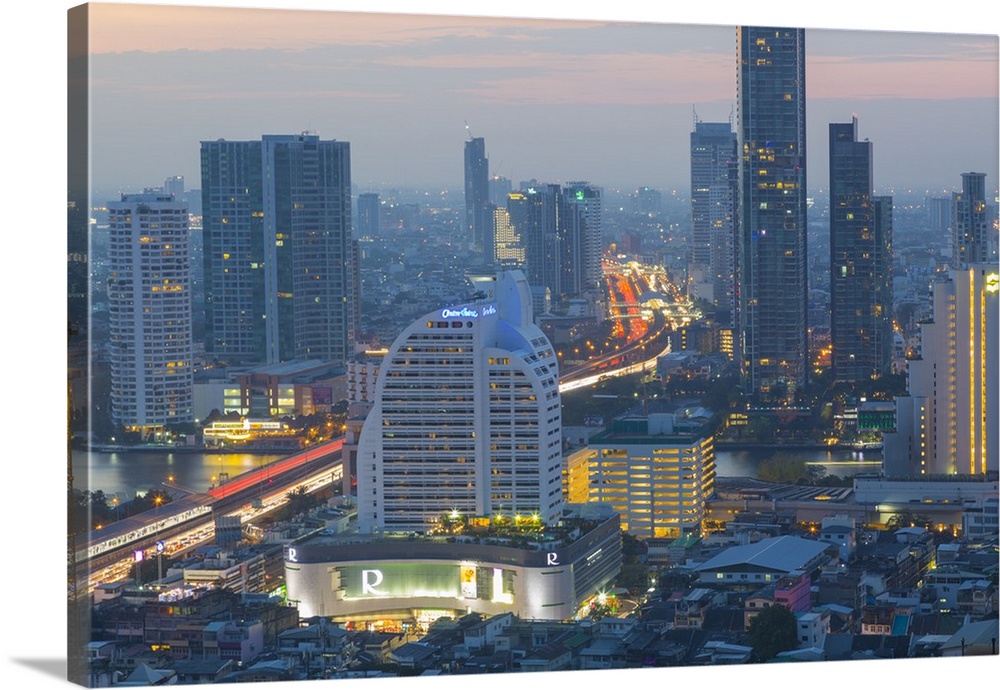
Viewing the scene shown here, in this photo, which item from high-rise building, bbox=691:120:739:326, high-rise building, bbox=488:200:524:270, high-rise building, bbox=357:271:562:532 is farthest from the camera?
high-rise building, bbox=691:120:739:326

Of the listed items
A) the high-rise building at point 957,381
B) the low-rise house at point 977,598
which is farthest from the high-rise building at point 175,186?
the low-rise house at point 977,598

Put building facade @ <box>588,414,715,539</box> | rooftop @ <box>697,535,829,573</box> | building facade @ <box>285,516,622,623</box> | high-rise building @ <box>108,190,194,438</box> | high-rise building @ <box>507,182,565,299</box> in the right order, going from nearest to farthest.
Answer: building facade @ <box>285,516,622,623</box>, rooftop @ <box>697,535,829,573</box>, high-rise building @ <box>108,190,194,438</box>, high-rise building @ <box>507,182,565,299</box>, building facade @ <box>588,414,715,539</box>

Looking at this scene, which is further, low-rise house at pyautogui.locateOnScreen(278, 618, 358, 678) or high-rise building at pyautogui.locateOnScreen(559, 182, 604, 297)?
high-rise building at pyautogui.locateOnScreen(559, 182, 604, 297)

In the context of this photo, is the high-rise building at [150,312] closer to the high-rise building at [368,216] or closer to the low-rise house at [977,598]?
the high-rise building at [368,216]

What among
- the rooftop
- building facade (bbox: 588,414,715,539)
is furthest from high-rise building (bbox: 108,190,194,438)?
the rooftop

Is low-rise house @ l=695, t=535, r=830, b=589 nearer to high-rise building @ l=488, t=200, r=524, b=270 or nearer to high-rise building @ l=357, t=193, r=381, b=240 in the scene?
high-rise building @ l=488, t=200, r=524, b=270

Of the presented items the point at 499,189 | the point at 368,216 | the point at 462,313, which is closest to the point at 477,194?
the point at 499,189
